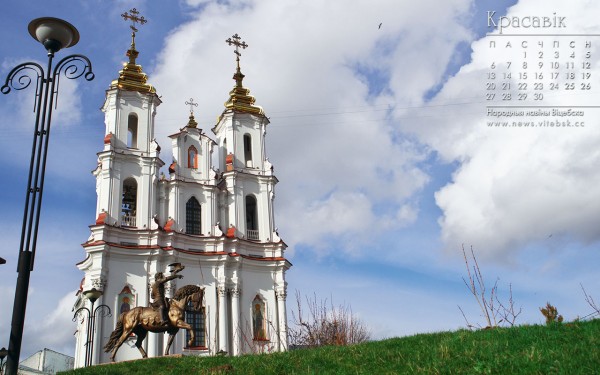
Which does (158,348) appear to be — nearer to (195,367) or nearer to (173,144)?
(173,144)

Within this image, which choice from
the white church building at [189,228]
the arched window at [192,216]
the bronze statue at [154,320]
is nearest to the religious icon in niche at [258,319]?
the white church building at [189,228]

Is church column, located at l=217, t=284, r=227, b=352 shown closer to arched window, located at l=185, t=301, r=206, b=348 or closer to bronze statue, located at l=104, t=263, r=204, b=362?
arched window, located at l=185, t=301, r=206, b=348

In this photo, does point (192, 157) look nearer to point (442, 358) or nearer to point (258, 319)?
point (258, 319)

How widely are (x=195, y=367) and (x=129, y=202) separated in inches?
995

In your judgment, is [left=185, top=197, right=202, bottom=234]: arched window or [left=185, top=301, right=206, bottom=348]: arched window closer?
[left=185, top=301, right=206, bottom=348]: arched window

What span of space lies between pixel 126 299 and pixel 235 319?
6.10 m

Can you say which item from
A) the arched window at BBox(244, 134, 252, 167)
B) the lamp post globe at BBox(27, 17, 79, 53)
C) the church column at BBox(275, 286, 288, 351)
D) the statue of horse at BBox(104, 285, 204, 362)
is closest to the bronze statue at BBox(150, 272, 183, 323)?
the statue of horse at BBox(104, 285, 204, 362)

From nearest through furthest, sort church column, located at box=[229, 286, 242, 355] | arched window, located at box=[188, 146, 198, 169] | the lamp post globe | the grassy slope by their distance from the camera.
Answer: the grassy slope < the lamp post globe < church column, located at box=[229, 286, 242, 355] < arched window, located at box=[188, 146, 198, 169]

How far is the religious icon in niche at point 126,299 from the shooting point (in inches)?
1289

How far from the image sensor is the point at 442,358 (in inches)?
422

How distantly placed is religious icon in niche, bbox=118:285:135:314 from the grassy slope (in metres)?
18.3

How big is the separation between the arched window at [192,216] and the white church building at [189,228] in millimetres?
61

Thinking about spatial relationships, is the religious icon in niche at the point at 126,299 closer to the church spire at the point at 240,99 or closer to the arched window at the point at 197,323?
the arched window at the point at 197,323

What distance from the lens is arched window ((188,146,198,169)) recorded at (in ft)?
130
